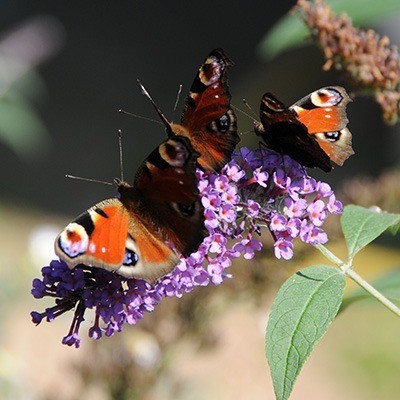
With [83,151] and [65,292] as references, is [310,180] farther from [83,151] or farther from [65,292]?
[83,151]

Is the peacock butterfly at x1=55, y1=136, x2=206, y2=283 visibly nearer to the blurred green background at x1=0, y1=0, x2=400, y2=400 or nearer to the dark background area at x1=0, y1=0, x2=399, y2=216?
the blurred green background at x1=0, y1=0, x2=400, y2=400

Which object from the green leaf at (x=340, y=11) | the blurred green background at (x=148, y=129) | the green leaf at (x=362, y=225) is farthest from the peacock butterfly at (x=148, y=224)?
the blurred green background at (x=148, y=129)

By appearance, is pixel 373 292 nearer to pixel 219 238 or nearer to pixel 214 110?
pixel 219 238

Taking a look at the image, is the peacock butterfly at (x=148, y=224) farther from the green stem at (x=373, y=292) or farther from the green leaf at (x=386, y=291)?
the green leaf at (x=386, y=291)

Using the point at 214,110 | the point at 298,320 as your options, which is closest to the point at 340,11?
the point at 214,110

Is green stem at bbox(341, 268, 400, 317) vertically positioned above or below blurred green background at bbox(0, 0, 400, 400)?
above

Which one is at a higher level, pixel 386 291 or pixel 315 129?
pixel 315 129

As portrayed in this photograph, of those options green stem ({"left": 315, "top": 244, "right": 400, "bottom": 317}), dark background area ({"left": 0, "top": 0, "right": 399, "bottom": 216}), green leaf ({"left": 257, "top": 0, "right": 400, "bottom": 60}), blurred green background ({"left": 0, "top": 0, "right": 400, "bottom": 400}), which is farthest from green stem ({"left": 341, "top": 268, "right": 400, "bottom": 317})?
dark background area ({"left": 0, "top": 0, "right": 399, "bottom": 216})
